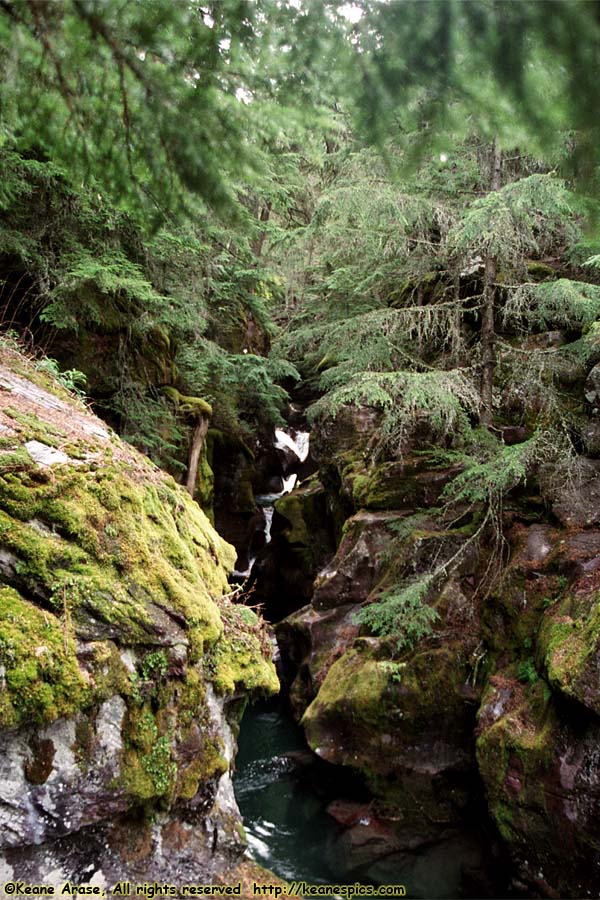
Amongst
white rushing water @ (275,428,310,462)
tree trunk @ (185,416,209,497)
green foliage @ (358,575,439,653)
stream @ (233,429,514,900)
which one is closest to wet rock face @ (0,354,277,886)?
green foliage @ (358,575,439,653)

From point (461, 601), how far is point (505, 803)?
2.65 metres

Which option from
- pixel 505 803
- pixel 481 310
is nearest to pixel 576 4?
pixel 505 803

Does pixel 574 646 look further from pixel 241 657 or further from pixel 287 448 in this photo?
pixel 287 448

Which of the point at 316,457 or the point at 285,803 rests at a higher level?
the point at 316,457

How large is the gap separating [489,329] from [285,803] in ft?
27.5

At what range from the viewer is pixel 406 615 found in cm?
759

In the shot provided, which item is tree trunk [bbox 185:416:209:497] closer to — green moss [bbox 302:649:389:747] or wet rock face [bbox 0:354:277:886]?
green moss [bbox 302:649:389:747]

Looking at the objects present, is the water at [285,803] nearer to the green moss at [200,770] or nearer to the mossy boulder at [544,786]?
the mossy boulder at [544,786]

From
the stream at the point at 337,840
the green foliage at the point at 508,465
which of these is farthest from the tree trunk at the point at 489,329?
the stream at the point at 337,840

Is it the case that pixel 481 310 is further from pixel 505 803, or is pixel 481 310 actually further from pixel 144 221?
pixel 144 221

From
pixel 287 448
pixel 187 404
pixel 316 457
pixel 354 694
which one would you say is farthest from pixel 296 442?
pixel 354 694

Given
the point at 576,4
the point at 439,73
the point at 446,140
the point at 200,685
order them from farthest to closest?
1. the point at 200,685
2. the point at 446,140
3. the point at 439,73
4. the point at 576,4

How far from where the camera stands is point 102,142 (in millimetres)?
2385

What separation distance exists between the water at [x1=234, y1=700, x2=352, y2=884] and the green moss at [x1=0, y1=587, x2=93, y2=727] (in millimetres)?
5293
